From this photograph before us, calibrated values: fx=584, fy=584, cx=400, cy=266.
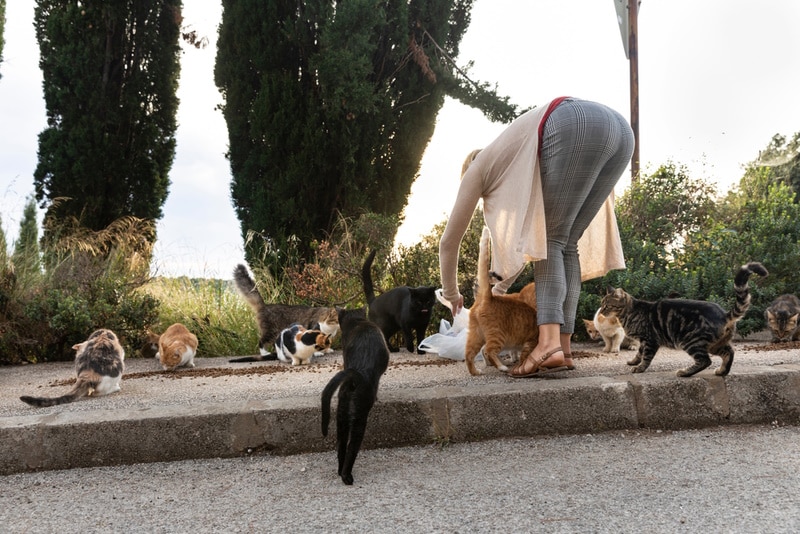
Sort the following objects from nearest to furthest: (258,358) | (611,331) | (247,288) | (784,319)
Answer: (611,331), (784,319), (258,358), (247,288)

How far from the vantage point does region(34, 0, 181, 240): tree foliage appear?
11273 millimetres

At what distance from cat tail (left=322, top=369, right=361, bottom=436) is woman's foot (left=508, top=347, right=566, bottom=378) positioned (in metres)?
1.29

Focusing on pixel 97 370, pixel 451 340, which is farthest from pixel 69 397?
pixel 451 340

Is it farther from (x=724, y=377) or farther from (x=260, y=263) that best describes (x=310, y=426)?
(x=260, y=263)

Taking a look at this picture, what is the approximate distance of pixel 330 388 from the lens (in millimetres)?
2242

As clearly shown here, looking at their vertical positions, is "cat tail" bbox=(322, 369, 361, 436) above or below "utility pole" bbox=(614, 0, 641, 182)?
below

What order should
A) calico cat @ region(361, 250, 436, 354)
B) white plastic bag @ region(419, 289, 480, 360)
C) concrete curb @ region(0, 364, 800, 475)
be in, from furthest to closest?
calico cat @ region(361, 250, 436, 354) < white plastic bag @ region(419, 289, 480, 360) < concrete curb @ region(0, 364, 800, 475)

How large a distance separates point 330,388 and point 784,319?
4.67 m

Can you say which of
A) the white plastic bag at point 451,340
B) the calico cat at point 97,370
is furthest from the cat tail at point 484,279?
the calico cat at point 97,370

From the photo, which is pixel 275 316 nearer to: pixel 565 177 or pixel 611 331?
pixel 611 331

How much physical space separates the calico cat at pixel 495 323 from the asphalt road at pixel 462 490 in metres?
0.90

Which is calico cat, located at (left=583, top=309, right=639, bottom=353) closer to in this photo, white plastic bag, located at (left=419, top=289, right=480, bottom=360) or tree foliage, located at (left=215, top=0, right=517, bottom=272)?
white plastic bag, located at (left=419, top=289, right=480, bottom=360)

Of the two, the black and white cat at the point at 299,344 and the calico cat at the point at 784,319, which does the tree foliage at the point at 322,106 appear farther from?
the calico cat at the point at 784,319

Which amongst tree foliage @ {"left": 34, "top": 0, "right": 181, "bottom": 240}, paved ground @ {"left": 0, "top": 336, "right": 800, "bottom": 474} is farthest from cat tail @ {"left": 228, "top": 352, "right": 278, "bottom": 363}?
tree foliage @ {"left": 34, "top": 0, "right": 181, "bottom": 240}
